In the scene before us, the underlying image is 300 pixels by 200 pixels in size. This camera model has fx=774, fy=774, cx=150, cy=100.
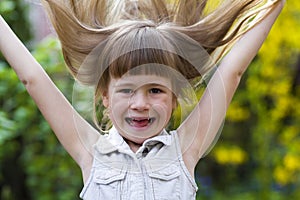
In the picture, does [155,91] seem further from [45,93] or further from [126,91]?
[45,93]

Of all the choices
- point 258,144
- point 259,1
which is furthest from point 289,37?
point 259,1

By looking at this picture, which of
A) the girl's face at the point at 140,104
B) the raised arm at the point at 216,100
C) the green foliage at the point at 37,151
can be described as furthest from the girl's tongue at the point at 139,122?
the green foliage at the point at 37,151

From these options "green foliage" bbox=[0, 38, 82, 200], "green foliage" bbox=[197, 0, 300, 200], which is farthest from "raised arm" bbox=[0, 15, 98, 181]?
"green foliage" bbox=[197, 0, 300, 200]

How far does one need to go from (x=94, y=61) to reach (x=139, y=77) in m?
0.18

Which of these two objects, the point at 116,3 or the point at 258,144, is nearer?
the point at 116,3

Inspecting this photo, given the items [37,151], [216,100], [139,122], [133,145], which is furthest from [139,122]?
[37,151]

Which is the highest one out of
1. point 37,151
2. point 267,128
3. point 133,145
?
point 133,145

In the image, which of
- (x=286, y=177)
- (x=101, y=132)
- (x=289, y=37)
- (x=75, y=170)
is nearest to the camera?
(x=101, y=132)

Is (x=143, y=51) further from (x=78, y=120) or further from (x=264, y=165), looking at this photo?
(x=264, y=165)

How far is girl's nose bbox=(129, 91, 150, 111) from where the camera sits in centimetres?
202

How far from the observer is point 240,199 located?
5707 millimetres

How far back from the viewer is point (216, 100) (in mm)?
2170

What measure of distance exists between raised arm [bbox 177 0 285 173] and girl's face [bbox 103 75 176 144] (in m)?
0.10

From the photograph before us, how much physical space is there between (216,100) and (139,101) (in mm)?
262
